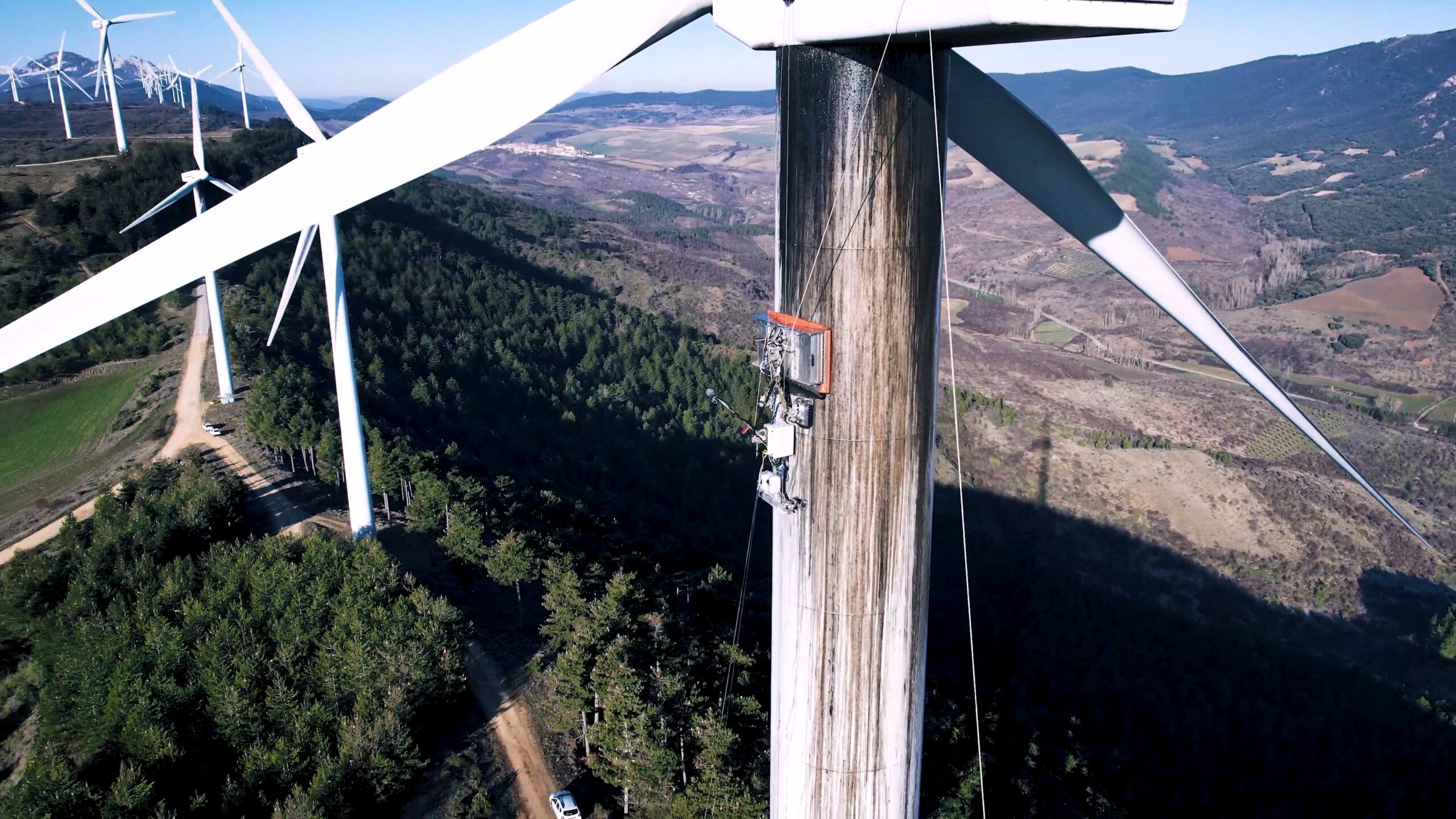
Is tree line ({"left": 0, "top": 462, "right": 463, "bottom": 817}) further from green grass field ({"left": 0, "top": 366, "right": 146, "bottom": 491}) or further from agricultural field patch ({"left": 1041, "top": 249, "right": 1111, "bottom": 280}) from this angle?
agricultural field patch ({"left": 1041, "top": 249, "right": 1111, "bottom": 280})

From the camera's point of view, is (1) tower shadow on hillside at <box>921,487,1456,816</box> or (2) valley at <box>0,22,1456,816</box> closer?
(2) valley at <box>0,22,1456,816</box>

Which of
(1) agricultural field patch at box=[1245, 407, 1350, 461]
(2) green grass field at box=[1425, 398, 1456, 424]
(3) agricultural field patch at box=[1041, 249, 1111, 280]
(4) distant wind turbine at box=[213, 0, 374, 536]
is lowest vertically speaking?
(2) green grass field at box=[1425, 398, 1456, 424]

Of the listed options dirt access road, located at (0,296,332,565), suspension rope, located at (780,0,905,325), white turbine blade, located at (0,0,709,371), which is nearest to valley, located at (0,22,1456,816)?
dirt access road, located at (0,296,332,565)

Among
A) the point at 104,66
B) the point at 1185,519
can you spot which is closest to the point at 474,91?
the point at 1185,519

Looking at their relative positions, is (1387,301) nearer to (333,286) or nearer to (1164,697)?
(1164,697)

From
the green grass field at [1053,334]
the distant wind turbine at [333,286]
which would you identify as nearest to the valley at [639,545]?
the distant wind turbine at [333,286]

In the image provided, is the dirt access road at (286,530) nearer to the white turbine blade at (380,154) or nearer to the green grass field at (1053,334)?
the white turbine blade at (380,154)

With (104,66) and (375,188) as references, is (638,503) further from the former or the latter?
(104,66)
